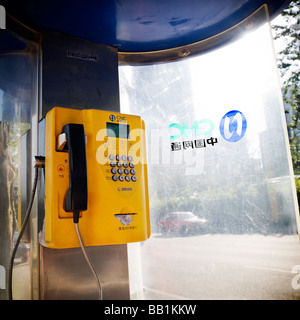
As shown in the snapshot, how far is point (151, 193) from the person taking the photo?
184cm

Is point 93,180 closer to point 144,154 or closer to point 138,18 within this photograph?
point 144,154

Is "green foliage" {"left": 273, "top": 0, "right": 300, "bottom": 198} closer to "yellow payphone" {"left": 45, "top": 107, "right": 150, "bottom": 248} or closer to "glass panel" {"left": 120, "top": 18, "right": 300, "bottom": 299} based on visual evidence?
"glass panel" {"left": 120, "top": 18, "right": 300, "bottom": 299}

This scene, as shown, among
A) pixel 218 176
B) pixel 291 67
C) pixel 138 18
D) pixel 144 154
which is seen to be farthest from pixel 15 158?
pixel 291 67

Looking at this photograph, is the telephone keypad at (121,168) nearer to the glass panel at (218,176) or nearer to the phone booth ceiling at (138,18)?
the glass panel at (218,176)

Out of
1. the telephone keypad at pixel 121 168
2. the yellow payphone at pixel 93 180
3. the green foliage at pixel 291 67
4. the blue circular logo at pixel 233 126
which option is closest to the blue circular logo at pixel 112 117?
the yellow payphone at pixel 93 180

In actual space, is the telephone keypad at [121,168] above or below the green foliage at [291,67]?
below

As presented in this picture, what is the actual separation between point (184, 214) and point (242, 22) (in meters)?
1.09

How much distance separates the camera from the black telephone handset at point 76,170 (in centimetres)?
122

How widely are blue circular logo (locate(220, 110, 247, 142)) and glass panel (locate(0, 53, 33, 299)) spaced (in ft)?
3.35

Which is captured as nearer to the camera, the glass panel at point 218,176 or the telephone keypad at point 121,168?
the telephone keypad at point 121,168

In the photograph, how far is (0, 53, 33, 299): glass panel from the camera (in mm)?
1484

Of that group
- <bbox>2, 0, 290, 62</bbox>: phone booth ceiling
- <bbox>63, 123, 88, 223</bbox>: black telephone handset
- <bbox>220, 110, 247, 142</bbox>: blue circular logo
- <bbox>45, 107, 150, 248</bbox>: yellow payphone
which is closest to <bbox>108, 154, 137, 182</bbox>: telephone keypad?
→ <bbox>45, 107, 150, 248</bbox>: yellow payphone

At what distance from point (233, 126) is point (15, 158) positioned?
1.15 m

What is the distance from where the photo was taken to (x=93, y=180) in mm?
1320
